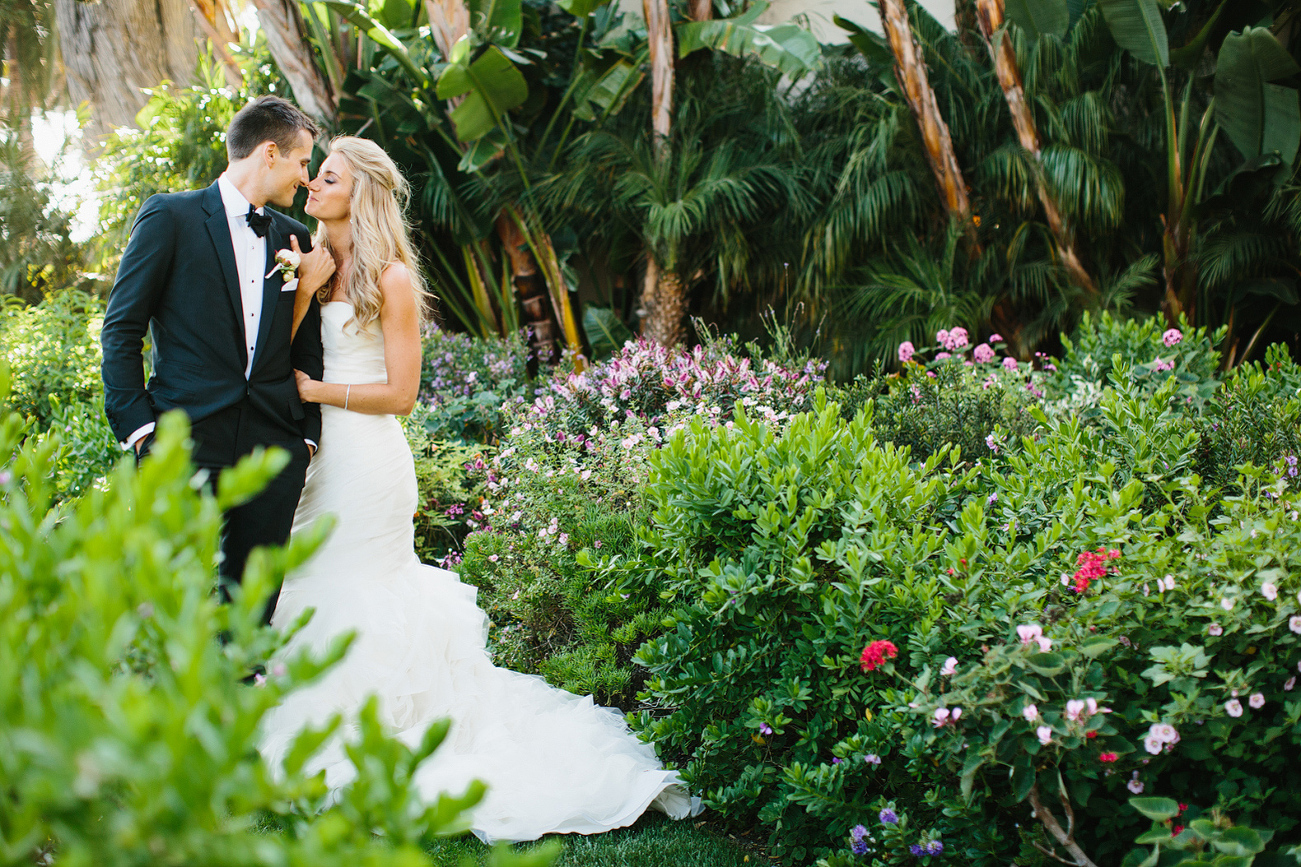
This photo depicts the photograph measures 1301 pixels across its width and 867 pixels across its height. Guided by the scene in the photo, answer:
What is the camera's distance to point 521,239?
25.7 ft

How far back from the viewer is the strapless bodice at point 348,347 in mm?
3066

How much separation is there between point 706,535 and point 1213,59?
660cm

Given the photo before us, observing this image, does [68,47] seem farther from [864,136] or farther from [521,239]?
[864,136]

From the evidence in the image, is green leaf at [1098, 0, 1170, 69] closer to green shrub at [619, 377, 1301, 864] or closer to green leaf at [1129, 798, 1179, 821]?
green shrub at [619, 377, 1301, 864]

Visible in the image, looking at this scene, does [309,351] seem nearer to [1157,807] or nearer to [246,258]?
[246,258]

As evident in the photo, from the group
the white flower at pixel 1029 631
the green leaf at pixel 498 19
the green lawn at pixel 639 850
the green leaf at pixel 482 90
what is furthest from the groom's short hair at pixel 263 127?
the green leaf at pixel 498 19

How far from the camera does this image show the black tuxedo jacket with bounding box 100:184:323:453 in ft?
8.52

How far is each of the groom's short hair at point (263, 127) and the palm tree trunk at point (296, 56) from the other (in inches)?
198

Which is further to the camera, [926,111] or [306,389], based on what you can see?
[926,111]

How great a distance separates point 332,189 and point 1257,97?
6056 mm

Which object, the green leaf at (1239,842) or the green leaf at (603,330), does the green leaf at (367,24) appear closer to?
the green leaf at (603,330)

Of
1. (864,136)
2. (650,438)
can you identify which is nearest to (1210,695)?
(650,438)

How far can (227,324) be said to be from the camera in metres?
2.76

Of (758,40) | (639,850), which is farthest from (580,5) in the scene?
(639,850)
